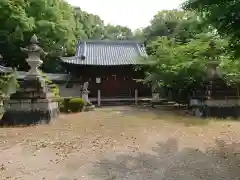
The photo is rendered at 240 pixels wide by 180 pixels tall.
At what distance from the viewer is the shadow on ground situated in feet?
A: 22.5

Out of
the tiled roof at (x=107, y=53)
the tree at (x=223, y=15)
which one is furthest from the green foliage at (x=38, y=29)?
the tree at (x=223, y=15)

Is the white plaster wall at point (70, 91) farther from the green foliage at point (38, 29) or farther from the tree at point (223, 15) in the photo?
the tree at point (223, 15)

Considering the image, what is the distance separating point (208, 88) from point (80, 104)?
819cm

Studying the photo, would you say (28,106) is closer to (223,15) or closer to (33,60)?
(33,60)

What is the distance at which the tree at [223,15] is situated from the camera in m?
6.14

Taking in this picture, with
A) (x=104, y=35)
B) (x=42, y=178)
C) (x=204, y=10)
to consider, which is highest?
(x=104, y=35)

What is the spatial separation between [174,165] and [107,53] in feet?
82.4

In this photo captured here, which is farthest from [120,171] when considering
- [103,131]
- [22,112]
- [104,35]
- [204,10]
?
[104,35]

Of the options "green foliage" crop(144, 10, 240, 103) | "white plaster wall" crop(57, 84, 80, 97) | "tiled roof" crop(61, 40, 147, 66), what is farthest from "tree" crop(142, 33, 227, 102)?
"white plaster wall" crop(57, 84, 80, 97)

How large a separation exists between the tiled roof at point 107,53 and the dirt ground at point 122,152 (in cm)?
1615

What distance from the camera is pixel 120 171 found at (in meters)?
7.12

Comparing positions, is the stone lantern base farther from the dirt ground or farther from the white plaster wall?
the white plaster wall

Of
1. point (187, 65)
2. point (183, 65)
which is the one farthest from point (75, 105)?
point (187, 65)

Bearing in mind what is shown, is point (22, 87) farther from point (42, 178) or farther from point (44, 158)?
point (42, 178)
